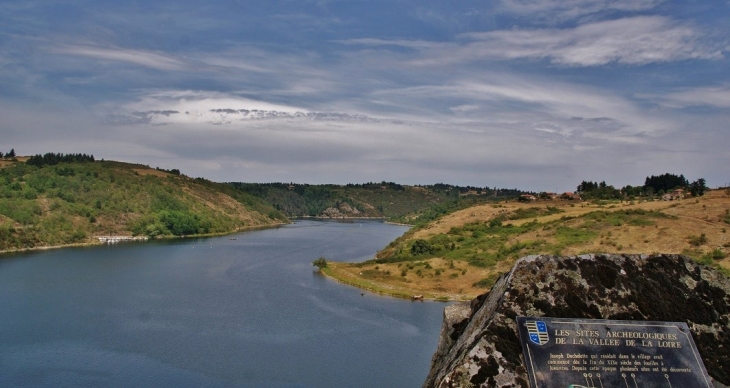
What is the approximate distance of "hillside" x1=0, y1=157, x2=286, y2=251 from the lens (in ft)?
413

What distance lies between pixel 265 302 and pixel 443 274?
74.8ft

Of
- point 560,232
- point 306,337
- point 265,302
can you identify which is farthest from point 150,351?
point 560,232

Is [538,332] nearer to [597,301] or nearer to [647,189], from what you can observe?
[597,301]

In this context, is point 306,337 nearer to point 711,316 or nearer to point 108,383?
point 108,383

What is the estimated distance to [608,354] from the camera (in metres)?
10.8

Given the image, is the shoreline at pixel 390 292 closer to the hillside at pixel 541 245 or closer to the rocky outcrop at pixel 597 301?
the hillside at pixel 541 245

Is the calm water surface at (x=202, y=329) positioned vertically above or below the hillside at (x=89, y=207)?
below

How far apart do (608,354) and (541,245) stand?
207 ft

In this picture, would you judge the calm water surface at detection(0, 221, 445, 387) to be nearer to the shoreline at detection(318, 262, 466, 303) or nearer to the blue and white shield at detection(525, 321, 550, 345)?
the shoreline at detection(318, 262, 466, 303)

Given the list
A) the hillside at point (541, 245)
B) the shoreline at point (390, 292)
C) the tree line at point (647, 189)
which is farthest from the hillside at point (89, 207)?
the tree line at point (647, 189)

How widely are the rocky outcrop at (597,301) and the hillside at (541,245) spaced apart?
47.3 meters

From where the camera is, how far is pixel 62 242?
12575cm

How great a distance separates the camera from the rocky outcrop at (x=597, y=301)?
10445 mm

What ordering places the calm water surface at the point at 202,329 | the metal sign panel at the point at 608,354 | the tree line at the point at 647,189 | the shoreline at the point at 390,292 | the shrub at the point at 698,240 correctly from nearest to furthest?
1. the metal sign panel at the point at 608,354
2. the calm water surface at the point at 202,329
3. the shrub at the point at 698,240
4. the shoreline at the point at 390,292
5. the tree line at the point at 647,189
